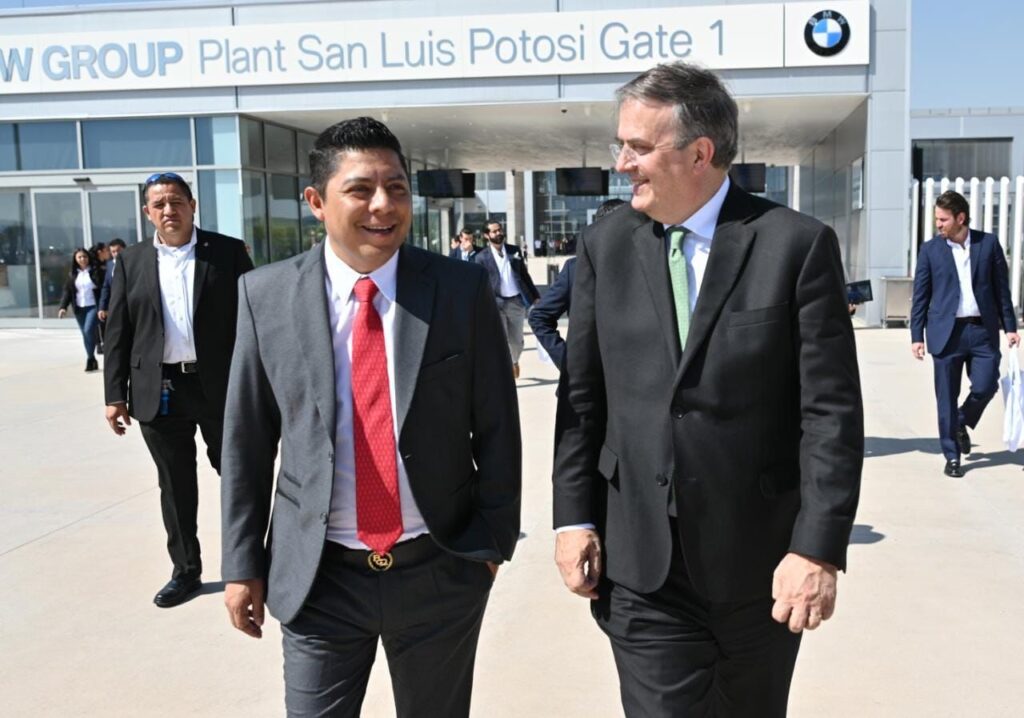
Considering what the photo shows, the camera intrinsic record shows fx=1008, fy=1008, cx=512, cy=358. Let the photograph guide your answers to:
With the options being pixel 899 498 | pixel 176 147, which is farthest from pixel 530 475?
pixel 176 147

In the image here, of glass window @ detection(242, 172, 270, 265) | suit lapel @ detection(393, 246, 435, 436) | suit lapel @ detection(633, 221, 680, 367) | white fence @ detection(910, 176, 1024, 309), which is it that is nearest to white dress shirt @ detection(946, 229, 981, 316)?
suit lapel @ detection(633, 221, 680, 367)

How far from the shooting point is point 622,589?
7.80ft

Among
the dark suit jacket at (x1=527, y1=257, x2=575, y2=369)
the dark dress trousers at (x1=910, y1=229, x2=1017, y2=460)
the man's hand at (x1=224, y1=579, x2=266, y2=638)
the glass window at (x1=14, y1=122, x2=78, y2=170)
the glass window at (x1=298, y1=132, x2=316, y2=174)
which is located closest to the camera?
the man's hand at (x1=224, y1=579, x2=266, y2=638)

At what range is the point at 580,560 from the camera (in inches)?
93.6

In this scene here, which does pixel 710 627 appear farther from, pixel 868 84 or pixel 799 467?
pixel 868 84

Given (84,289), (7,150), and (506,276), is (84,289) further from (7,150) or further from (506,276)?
(7,150)

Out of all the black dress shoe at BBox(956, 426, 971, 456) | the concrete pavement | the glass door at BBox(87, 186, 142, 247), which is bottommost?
the concrete pavement

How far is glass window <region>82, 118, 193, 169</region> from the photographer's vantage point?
18781 mm

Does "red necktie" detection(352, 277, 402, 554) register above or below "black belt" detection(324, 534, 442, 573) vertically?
above

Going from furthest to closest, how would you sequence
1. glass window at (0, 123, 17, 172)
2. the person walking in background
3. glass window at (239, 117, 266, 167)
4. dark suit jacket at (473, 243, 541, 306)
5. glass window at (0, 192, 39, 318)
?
glass window at (0, 192, 39, 318) < glass window at (0, 123, 17, 172) < glass window at (239, 117, 266, 167) < the person walking in background < dark suit jacket at (473, 243, 541, 306)

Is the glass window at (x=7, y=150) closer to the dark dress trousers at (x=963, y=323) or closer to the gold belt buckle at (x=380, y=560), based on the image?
the dark dress trousers at (x=963, y=323)

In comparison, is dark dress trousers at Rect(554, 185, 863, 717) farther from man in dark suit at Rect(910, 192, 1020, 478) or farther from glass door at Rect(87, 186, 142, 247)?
glass door at Rect(87, 186, 142, 247)

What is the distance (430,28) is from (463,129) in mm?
3642

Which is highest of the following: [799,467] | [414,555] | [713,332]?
[713,332]
